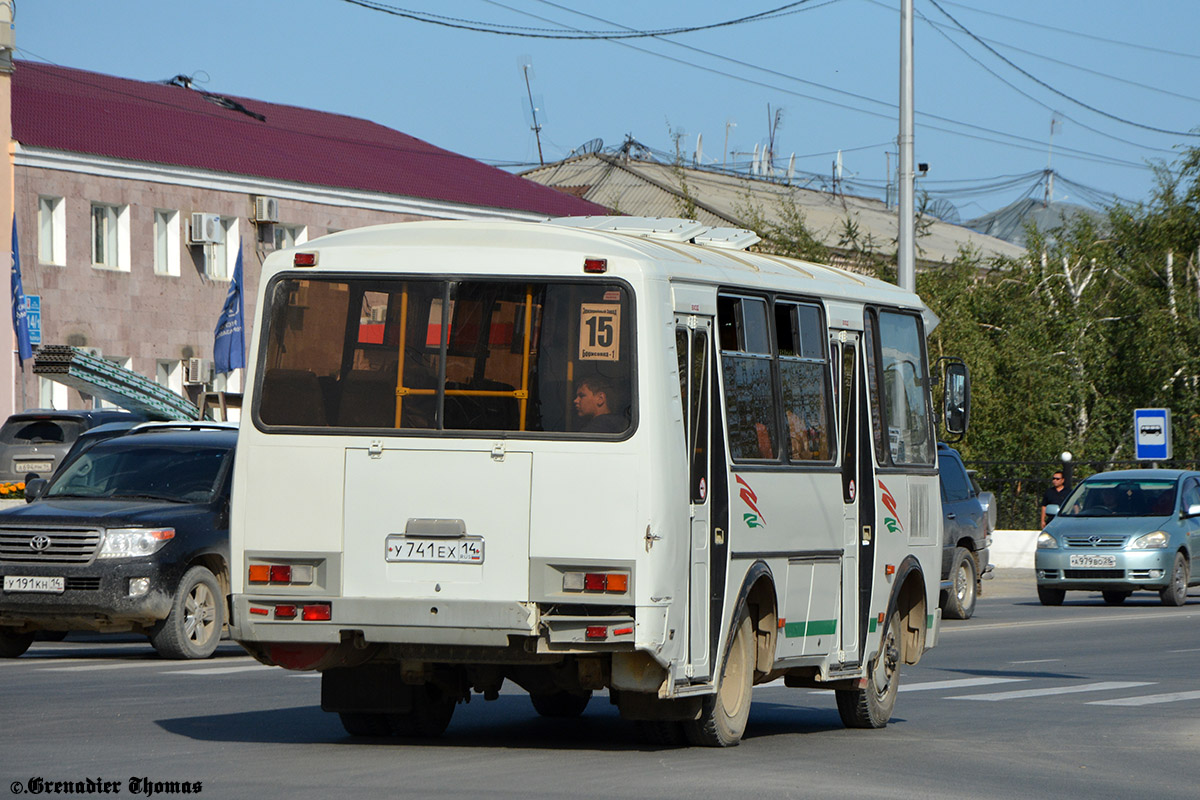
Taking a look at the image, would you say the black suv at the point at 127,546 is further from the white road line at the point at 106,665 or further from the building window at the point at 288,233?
the building window at the point at 288,233

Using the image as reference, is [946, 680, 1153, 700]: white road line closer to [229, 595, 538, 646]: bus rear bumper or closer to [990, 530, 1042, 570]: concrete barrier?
[229, 595, 538, 646]: bus rear bumper

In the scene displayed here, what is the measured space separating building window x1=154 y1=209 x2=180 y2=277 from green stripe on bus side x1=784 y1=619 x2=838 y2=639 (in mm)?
35796

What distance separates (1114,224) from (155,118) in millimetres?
27389

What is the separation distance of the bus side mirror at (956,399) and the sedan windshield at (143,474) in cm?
675

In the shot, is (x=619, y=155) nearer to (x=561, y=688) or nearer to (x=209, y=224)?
(x=209, y=224)

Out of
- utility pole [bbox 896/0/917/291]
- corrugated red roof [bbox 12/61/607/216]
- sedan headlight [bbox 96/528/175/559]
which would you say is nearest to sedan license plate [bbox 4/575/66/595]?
sedan headlight [bbox 96/528/175/559]

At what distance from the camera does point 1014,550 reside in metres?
38.5

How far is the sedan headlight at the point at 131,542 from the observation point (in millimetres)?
16188

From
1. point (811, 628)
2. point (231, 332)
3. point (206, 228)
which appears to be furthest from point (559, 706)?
point (206, 228)

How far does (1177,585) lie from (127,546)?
16.8m

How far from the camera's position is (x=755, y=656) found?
11.2 meters

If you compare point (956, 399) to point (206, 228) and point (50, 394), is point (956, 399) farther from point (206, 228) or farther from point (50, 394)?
point (206, 228)

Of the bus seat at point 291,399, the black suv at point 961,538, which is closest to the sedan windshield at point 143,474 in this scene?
the bus seat at point 291,399

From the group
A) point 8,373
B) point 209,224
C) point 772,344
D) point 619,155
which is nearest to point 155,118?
point 209,224
